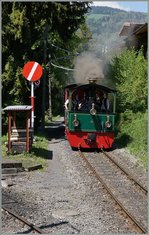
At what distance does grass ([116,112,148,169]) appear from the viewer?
17.8 metres

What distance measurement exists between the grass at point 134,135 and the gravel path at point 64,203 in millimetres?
2803

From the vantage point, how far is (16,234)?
25.1 ft

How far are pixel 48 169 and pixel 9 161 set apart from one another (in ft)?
4.47

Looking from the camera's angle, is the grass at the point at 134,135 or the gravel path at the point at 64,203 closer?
the gravel path at the point at 64,203

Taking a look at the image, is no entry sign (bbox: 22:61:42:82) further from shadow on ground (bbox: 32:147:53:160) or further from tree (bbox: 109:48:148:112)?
tree (bbox: 109:48:148:112)

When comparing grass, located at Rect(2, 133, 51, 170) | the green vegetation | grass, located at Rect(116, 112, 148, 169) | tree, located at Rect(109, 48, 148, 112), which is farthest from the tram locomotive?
tree, located at Rect(109, 48, 148, 112)

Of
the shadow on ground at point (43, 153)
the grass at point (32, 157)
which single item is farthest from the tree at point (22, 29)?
the grass at point (32, 157)

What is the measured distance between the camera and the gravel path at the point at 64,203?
833 cm

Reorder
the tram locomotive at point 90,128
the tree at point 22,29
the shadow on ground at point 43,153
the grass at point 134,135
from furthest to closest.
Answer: the tree at point 22,29 → the tram locomotive at point 90,128 → the grass at point 134,135 → the shadow on ground at point 43,153

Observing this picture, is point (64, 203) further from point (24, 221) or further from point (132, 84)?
point (132, 84)

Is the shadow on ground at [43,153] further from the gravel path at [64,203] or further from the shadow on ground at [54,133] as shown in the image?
the shadow on ground at [54,133]

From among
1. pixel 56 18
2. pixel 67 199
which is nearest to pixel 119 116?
pixel 56 18

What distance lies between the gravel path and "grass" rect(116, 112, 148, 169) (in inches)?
110

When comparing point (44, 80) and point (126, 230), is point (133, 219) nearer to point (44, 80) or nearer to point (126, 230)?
point (126, 230)
